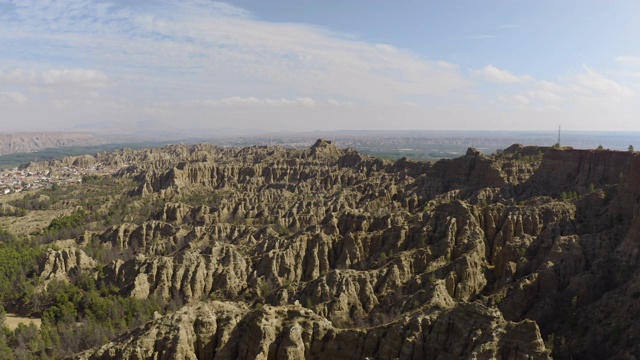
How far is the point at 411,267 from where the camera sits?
4878 cm

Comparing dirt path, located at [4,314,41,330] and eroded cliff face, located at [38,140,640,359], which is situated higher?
eroded cliff face, located at [38,140,640,359]

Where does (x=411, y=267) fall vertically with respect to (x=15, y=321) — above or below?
above

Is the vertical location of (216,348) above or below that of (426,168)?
below

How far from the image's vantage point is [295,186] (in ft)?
392

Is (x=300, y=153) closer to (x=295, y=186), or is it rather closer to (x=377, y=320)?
(x=295, y=186)

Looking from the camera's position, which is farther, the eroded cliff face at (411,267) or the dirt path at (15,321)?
the dirt path at (15,321)

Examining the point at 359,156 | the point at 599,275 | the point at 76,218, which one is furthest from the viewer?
the point at 359,156

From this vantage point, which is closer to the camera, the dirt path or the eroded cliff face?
the eroded cliff face

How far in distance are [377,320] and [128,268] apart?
35429 millimetres

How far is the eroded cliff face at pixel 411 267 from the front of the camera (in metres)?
24.5

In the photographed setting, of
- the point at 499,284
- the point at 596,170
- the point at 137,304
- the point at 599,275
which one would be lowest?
the point at 137,304

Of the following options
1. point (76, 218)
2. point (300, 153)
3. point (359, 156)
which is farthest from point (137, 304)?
point (300, 153)

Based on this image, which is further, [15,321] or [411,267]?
[15,321]

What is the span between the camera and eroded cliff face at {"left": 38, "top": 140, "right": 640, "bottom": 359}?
80.4ft
